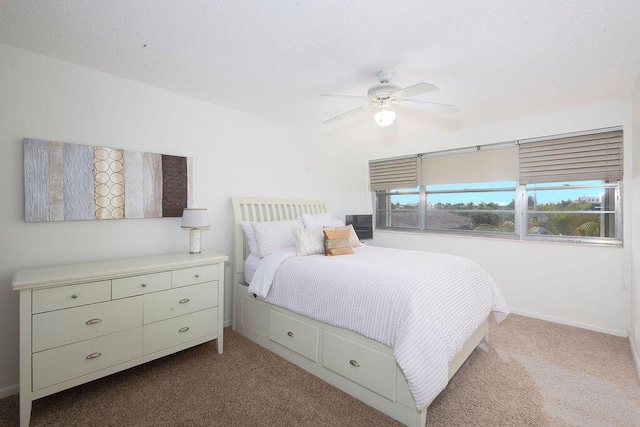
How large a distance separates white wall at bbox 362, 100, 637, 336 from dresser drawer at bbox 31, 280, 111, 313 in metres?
4.03

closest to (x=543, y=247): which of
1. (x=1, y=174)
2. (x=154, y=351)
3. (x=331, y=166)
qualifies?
(x=331, y=166)

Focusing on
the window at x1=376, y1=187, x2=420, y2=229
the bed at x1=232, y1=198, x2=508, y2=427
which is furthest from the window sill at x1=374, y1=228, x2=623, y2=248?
the bed at x1=232, y1=198, x2=508, y2=427

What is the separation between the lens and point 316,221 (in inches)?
139

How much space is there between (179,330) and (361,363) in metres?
1.48

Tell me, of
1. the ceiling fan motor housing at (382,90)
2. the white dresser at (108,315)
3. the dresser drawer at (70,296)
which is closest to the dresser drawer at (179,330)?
the white dresser at (108,315)

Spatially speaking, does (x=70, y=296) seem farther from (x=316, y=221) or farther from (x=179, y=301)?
(x=316, y=221)

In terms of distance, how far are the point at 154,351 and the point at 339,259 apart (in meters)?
1.63

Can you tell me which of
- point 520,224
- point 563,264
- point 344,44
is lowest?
point 563,264

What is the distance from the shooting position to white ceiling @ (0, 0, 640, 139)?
1.66 m

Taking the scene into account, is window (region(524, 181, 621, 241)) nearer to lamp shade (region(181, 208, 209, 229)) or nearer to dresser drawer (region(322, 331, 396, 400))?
dresser drawer (region(322, 331, 396, 400))

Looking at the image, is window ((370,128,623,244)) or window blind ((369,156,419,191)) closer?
window ((370,128,623,244))

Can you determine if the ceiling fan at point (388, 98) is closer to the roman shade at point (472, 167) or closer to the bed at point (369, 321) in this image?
the bed at point (369, 321)

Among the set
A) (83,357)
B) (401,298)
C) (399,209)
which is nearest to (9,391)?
(83,357)

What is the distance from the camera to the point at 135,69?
7.85ft
